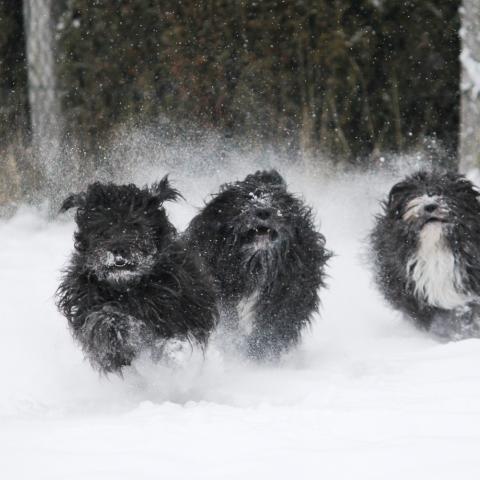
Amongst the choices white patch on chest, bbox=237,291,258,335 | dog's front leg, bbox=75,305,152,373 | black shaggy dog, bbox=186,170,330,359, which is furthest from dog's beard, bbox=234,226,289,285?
dog's front leg, bbox=75,305,152,373

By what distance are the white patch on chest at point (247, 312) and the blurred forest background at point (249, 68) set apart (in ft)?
19.5

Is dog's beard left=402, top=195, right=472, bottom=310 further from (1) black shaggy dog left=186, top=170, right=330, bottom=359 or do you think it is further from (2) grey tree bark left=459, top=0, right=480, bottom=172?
(2) grey tree bark left=459, top=0, right=480, bottom=172

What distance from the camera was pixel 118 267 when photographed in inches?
209

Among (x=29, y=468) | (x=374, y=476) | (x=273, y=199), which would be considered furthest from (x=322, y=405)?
(x=273, y=199)

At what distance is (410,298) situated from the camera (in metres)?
6.89

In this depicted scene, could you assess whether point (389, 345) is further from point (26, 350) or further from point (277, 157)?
point (277, 157)

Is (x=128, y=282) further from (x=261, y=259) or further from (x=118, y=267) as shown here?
(x=261, y=259)

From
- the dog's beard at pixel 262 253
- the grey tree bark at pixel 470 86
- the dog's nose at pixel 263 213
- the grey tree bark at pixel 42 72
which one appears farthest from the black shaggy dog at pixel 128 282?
the grey tree bark at pixel 42 72

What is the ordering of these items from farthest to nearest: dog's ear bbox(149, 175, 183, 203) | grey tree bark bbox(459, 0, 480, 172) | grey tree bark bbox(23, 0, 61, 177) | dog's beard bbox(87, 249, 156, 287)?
grey tree bark bbox(23, 0, 61, 177) < grey tree bark bbox(459, 0, 480, 172) < dog's ear bbox(149, 175, 183, 203) < dog's beard bbox(87, 249, 156, 287)

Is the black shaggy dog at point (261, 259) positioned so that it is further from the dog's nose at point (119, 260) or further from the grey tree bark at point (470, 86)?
the grey tree bark at point (470, 86)

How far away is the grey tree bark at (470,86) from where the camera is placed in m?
10.4

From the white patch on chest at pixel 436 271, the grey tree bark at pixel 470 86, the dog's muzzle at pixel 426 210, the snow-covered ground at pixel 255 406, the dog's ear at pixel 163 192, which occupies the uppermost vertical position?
the grey tree bark at pixel 470 86

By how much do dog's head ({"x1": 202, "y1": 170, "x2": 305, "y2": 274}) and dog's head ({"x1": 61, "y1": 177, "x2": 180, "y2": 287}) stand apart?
588 mm

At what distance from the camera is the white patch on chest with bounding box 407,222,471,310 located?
21.4 ft
